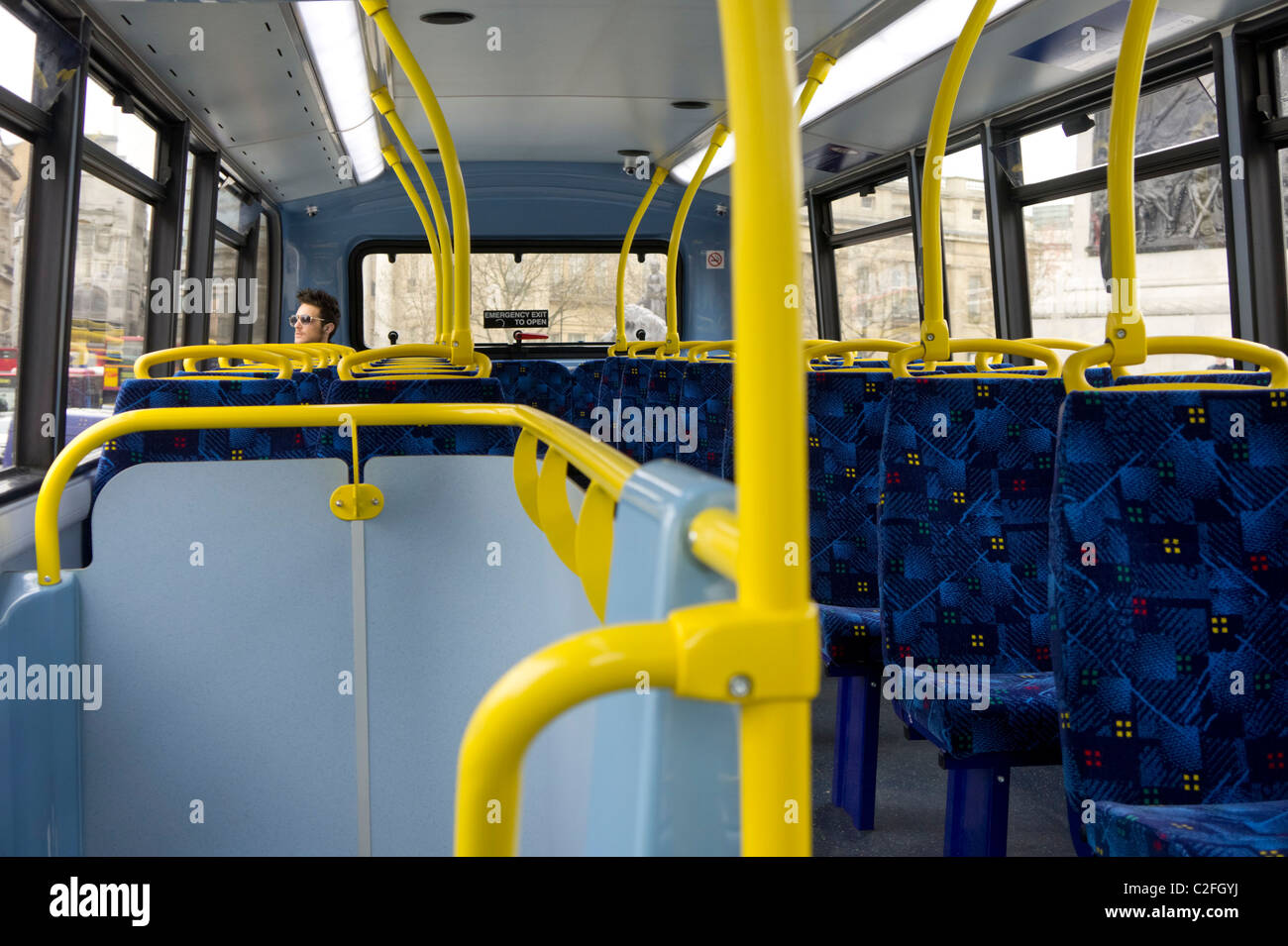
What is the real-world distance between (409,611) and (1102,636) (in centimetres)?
104

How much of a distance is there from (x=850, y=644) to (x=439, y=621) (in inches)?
43.8

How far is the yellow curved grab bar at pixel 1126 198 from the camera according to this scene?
1700 millimetres

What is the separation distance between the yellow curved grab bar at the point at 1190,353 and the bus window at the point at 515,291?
650 cm

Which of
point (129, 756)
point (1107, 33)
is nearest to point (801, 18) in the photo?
point (1107, 33)

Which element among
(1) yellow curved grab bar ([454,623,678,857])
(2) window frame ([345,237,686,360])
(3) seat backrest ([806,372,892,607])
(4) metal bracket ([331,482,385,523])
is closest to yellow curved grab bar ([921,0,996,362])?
(3) seat backrest ([806,372,892,607])

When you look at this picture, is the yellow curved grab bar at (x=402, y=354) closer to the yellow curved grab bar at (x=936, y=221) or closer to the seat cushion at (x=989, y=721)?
the yellow curved grab bar at (x=936, y=221)

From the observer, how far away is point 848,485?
263 centimetres

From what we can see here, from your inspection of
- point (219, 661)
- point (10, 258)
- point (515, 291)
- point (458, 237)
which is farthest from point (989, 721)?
point (515, 291)

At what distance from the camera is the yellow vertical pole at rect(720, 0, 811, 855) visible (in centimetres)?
48

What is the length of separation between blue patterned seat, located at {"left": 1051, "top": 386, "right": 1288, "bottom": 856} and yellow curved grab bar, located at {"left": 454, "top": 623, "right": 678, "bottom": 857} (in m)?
1.13

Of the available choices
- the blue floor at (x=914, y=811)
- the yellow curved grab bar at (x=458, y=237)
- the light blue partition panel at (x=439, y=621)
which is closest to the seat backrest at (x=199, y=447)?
the light blue partition panel at (x=439, y=621)

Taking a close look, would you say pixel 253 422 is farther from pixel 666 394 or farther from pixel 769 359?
pixel 666 394

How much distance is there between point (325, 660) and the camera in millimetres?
1615
